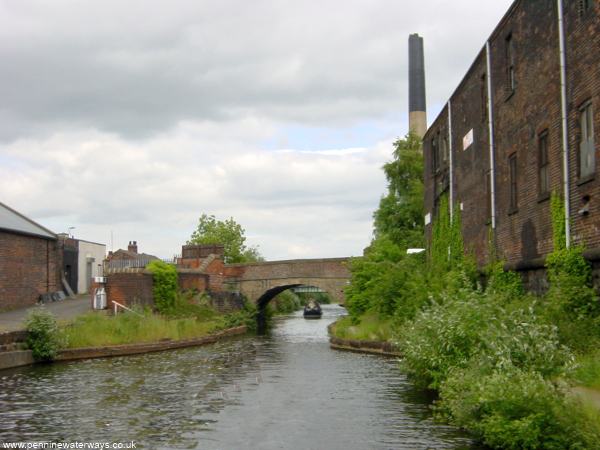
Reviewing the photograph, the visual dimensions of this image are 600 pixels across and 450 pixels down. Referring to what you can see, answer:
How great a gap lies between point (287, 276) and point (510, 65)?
29328 millimetres

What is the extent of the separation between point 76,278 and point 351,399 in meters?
31.3

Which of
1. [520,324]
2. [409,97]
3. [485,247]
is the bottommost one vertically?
[520,324]

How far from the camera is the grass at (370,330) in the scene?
1054 inches

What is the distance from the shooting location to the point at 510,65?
65.3 feet

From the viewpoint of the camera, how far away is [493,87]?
21.3 m

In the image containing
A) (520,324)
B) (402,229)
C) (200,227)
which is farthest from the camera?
(200,227)

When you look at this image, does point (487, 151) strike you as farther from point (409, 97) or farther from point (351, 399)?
point (409, 97)

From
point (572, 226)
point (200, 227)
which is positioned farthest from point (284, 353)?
point (200, 227)

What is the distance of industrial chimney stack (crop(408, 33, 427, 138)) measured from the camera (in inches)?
2090

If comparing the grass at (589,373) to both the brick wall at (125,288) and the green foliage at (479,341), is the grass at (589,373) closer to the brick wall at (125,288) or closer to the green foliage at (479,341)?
the green foliage at (479,341)

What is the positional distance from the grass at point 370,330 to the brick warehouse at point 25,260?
1492 cm

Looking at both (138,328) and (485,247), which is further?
(138,328)

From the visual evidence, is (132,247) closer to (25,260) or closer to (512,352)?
(25,260)

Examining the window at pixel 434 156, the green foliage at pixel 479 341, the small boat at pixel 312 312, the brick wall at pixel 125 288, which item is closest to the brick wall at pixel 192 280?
the brick wall at pixel 125 288
